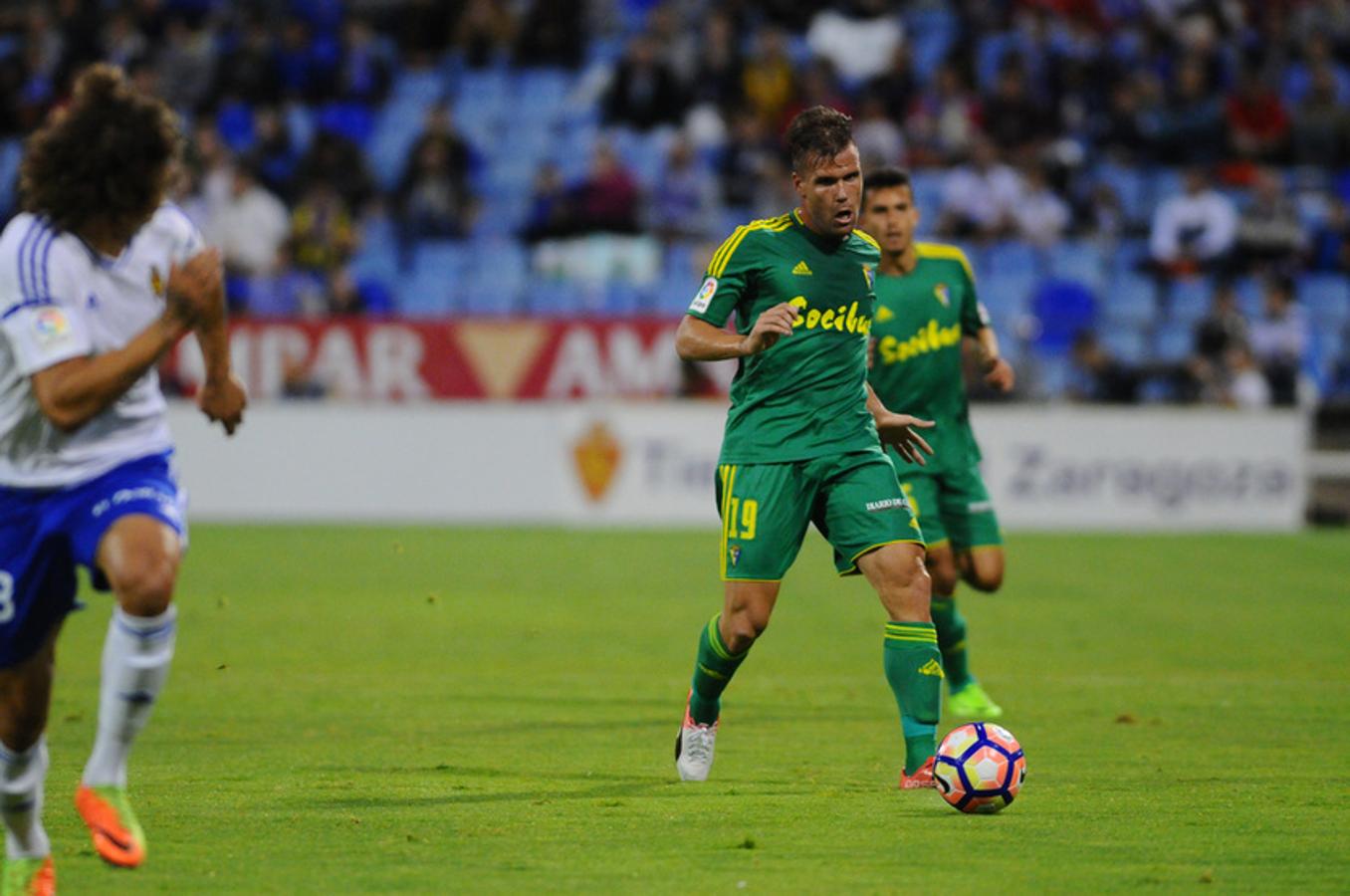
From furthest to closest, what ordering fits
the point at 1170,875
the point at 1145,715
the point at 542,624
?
the point at 542,624 < the point at 1145,715 < the point at 1170,875

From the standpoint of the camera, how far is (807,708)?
10.1 m

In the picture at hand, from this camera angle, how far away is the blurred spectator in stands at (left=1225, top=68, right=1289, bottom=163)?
25422 mm

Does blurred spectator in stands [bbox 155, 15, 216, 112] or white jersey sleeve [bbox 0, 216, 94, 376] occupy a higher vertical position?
white jersey sleeve [bbox 0, 216, 94, 376]

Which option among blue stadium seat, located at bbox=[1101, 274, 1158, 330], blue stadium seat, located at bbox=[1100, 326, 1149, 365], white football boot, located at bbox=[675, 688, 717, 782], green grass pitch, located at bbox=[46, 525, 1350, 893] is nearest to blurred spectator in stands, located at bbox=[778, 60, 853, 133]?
blue stadium seat, located at bbox=[1101, 274, 1158, 330]

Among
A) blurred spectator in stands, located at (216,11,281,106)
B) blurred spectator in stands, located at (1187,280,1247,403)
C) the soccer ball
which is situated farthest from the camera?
blurred spectator in stands, located at (216,11,281,106)

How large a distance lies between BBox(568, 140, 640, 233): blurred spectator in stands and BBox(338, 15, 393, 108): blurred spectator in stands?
4.07 m

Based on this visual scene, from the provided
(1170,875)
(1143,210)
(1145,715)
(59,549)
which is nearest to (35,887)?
(59,549)

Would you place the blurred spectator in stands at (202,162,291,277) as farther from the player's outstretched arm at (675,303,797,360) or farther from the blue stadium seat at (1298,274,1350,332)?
the player's outstretched arm at (675,303,797,360)

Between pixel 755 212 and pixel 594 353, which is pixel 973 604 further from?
pixel 755 212

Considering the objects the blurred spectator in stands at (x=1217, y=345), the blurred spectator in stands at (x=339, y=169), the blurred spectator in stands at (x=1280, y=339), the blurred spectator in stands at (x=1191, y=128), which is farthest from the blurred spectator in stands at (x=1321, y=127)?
the blurred spectator in stands at (x=339, y=169)

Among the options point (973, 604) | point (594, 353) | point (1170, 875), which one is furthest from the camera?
point (594, 353)

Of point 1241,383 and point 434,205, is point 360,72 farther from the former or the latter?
point 1241,383

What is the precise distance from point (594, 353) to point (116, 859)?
17.2 metres

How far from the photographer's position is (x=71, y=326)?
5.49m
